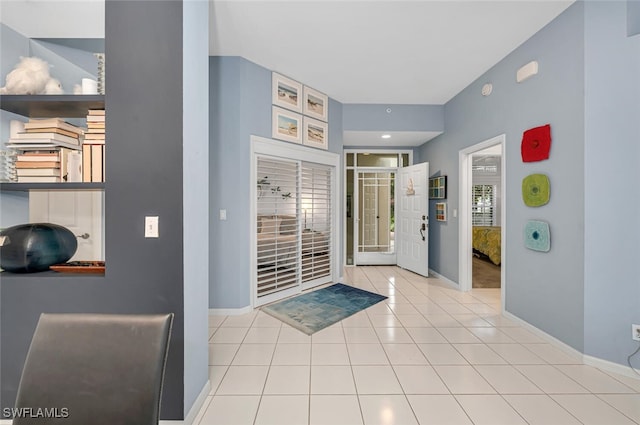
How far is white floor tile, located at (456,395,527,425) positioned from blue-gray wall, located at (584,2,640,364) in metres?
1.06

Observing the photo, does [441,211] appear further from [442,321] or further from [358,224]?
[442,321]

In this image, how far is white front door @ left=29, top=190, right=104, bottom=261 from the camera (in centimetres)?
190

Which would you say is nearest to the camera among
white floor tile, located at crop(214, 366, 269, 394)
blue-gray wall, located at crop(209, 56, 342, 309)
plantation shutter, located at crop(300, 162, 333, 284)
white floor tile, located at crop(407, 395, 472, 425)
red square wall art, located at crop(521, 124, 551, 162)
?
white floor tile, located at crop(407, 395, 472, 425)

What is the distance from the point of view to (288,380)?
1.98 metres

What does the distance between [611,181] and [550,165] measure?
48 centimetres

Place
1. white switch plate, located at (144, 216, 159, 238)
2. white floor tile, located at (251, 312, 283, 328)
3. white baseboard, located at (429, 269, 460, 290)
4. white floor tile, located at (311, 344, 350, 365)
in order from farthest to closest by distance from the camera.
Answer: white baseboard, located at (429, 269, 460, 290) < white floor tile, located at (251, 312, 283, 328) < white floor tile, located at (311, 344, 350, 365) < white switch plate, located at (144, 216, 159, 238)

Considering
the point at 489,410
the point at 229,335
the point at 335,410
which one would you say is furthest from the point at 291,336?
the point at 489,410

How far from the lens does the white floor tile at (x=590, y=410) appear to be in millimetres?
1606

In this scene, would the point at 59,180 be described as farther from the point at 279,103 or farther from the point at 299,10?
the point at 279,103

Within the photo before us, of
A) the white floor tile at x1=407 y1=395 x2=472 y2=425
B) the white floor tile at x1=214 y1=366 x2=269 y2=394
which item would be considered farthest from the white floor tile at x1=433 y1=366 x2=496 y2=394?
the white floor tile at x1=214 y1=366 x2=269 y2=394

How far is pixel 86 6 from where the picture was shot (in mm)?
2111

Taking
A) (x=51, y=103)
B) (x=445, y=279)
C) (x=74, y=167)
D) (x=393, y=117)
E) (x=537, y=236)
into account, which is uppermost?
(x=393, y=117)

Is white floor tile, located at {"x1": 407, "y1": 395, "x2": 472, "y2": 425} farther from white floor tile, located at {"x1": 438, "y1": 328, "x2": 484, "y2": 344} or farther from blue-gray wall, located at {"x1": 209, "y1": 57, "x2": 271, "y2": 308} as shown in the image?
blue-gray wall, located at {"x1": 209, "y1": 57, "x2": 271, "y2": 308}

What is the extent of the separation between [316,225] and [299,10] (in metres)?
2.55
